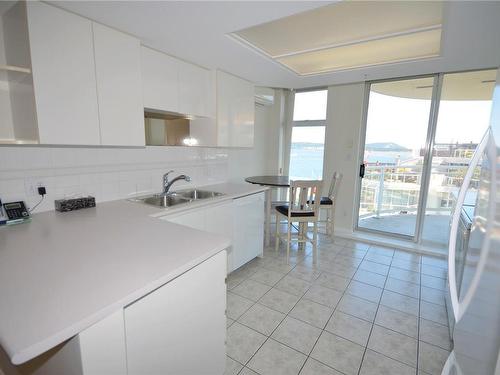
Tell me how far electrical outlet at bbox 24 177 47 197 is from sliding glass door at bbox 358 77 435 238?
3904mm

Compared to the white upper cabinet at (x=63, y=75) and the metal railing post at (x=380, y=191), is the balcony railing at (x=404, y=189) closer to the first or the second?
the metal railing post at (x=380, y=191)

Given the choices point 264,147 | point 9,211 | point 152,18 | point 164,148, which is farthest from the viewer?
point 264,147

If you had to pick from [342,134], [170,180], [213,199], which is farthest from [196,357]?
[342,134]

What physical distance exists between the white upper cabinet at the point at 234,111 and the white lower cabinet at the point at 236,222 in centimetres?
72

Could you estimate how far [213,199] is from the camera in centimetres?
224

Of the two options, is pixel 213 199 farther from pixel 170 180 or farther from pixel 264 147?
pixel 264 147

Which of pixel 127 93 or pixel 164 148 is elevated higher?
pixel 127 93

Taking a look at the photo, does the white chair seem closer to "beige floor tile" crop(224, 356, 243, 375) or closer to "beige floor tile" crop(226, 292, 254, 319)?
"beige floor tile" crop(226, 292, 254, 319)

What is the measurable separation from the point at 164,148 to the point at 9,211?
51.2 inches

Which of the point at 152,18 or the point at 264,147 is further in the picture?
the point at 264,147

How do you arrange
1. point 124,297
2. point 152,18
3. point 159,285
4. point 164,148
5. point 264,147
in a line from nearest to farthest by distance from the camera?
point 124,297
point 159,285
point 152,18
point 164,148
point 264,147

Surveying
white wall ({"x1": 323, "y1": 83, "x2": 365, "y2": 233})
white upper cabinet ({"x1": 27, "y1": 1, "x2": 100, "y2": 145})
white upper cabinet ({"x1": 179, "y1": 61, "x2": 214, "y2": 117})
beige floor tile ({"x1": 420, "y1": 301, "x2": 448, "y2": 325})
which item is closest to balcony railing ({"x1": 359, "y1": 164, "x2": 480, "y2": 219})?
white wall ({"x1": 323, "y1": 83, "x2": 365, "y2": 233})

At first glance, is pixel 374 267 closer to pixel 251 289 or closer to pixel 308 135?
pixel 251 289

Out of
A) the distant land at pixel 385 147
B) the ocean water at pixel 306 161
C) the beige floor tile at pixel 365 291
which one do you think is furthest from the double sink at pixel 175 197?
the distant land at pixel 385 147
